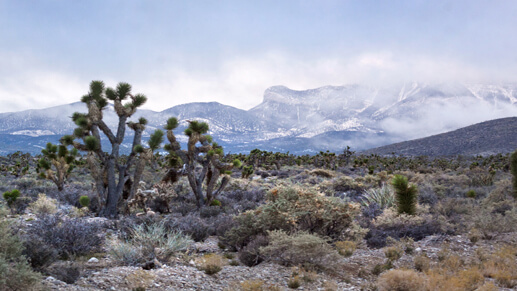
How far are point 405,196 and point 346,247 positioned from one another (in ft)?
14.6

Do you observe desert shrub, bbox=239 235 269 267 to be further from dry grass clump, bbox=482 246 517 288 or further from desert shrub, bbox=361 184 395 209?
desert shrub, bbox=361 184 395 209

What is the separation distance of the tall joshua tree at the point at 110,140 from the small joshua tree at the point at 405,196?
9.25m

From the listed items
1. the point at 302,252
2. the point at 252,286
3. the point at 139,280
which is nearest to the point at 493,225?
the point at 302,252

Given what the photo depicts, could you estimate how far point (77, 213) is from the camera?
12.5m

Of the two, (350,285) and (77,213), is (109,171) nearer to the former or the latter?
(77,213)

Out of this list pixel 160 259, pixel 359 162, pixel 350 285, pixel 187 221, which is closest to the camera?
pixel 350 285

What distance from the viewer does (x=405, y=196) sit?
37.9 ft

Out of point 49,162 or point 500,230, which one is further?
point 49,162

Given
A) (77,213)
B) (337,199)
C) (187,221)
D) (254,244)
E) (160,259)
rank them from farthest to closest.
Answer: (77,213)
(187,221)
(337,199)
(254,244)
(160,259)

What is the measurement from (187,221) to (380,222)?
5.87 metres

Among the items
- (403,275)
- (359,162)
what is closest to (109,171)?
(403,275)

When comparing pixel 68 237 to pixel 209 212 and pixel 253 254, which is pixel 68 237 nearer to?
pixel 253 254

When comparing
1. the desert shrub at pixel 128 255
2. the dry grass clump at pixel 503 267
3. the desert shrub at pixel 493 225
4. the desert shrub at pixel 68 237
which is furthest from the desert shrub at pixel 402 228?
the desert shrub at pixel 68 237

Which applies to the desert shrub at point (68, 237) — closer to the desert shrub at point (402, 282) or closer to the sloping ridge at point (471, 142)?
the desert shrub at point (402, 282)
